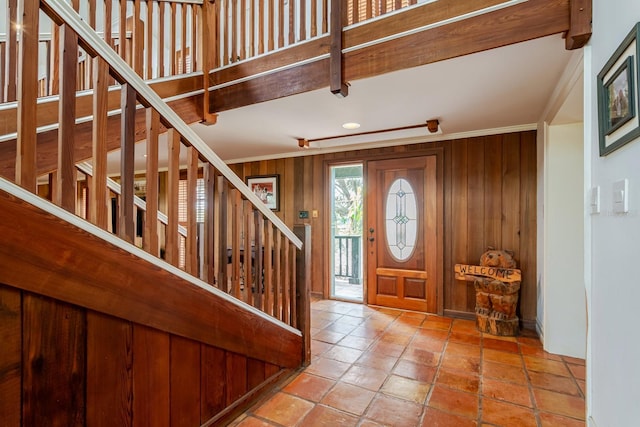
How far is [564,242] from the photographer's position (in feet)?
8.66

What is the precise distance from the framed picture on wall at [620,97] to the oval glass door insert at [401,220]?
2.43 m

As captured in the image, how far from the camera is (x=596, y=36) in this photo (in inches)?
60.4

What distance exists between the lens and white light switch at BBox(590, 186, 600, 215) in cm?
148

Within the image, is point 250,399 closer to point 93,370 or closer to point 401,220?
point 93,370

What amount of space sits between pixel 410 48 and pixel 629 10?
1077mm

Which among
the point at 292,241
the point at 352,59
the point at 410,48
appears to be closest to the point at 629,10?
→ the point at 410,48

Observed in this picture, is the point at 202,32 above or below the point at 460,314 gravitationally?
above

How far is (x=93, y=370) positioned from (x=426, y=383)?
6.62 ft

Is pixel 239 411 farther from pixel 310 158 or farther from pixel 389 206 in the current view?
pixel 310 158

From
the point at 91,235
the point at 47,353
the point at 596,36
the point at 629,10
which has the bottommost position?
the point at 47,353

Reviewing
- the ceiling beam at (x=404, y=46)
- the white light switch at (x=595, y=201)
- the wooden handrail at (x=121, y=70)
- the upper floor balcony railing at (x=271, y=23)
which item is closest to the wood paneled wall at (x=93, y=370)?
the wooden handrail at (x=121, y=70)

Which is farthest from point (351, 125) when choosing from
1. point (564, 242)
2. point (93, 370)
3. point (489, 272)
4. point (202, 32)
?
point (93, 370)

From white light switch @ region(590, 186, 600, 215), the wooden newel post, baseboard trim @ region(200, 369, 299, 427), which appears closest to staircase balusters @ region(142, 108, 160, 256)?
baseboard trim @ region(200, 369, 299, 427)

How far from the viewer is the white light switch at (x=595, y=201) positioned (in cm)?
148
